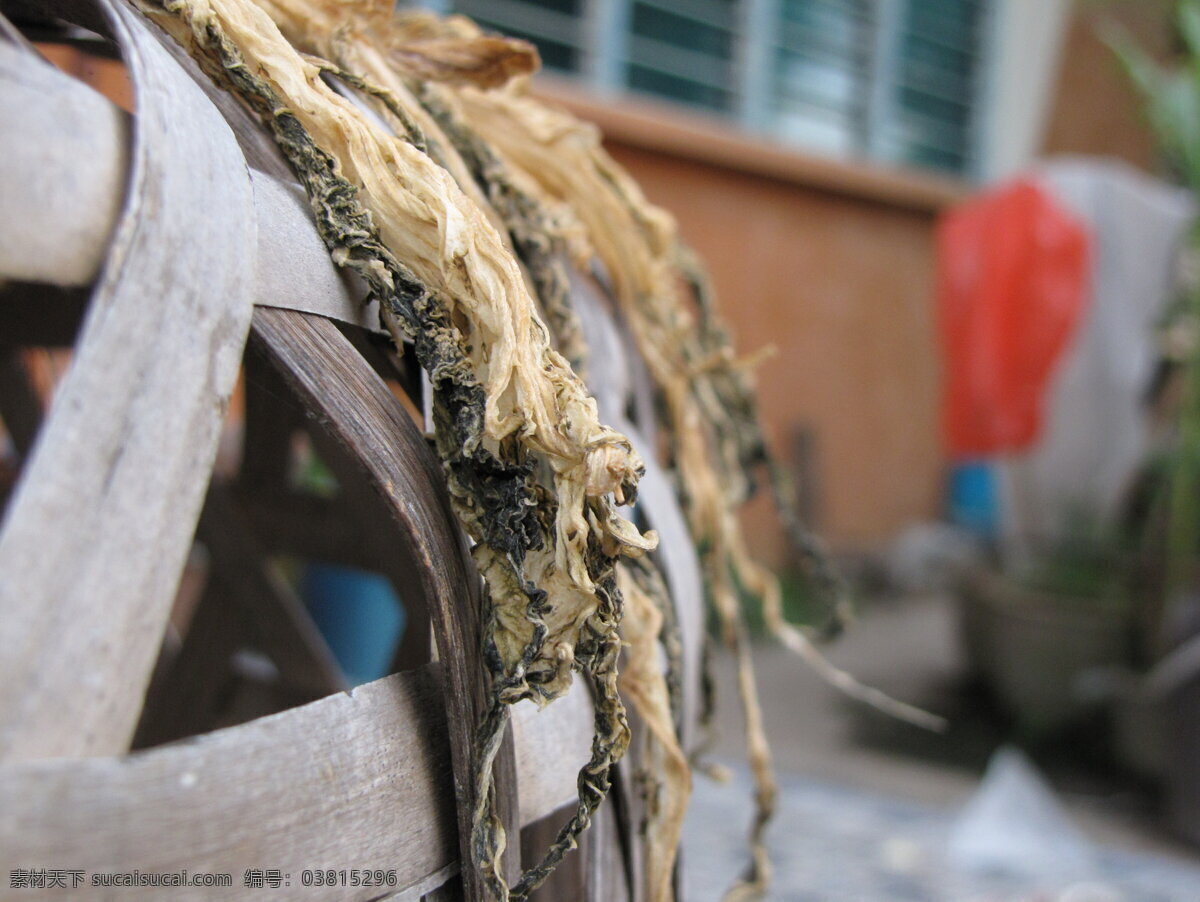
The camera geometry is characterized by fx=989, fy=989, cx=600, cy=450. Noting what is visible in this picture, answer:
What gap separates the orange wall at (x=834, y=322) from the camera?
3.13 m

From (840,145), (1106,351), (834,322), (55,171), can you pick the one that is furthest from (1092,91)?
(55,171)

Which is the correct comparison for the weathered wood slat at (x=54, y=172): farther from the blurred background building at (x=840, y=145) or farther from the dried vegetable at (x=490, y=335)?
the blurred background building at (x=840, y=145)

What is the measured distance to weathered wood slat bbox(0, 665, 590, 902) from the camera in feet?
0.94

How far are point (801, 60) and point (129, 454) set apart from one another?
3450mm

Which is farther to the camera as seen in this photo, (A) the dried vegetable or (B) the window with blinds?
(B) the window with blinds

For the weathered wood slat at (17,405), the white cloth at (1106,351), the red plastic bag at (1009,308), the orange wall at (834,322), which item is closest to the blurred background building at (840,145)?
the orange wall at (834,322)

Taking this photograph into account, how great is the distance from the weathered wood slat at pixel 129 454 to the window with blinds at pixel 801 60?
93.9 inches

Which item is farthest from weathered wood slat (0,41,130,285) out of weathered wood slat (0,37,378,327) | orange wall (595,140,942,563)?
orange wall (595,140,942,563)

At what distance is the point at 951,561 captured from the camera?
3598mm

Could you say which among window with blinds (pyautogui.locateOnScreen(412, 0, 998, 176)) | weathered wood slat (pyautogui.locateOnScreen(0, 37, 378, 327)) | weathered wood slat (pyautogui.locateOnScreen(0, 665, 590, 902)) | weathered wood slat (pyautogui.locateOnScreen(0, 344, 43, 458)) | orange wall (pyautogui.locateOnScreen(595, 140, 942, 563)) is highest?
window with blinds (pyautogui.locateOnScreen(412, 0, 998, 176))

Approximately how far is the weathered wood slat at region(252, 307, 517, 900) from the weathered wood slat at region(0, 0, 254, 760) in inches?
1.4

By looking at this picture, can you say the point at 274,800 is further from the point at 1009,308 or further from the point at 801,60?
the point at 801,60

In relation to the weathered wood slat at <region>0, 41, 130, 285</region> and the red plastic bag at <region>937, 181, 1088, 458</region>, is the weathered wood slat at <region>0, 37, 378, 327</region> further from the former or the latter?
the red plastic bag at <region>937, 181, 1088, 458</region>

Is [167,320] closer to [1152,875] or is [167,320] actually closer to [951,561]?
[1152,875]
